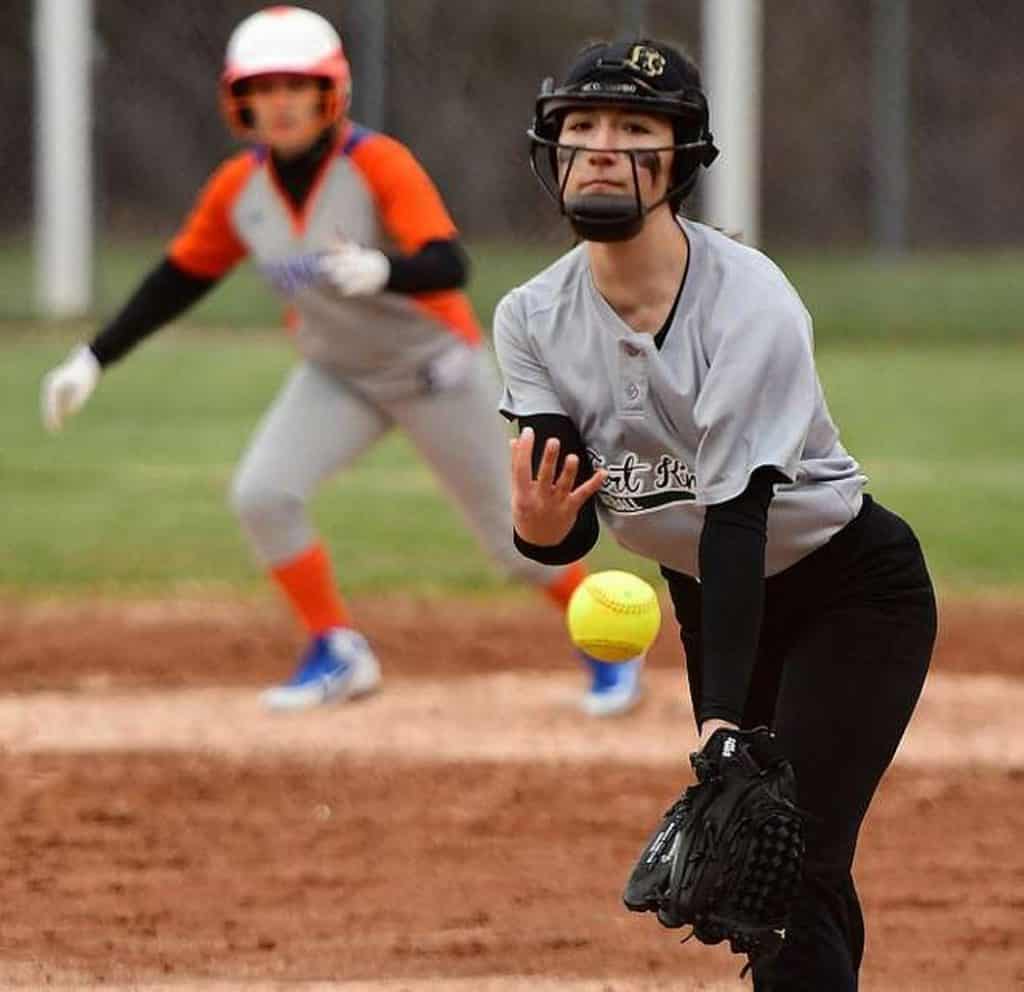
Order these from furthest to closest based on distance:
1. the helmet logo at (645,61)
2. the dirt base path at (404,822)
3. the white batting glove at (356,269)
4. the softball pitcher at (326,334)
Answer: the softball pitcher at (326,334)
the white batting glove at (356,269)
the dirt base path at (404,822)
the helmet logo at (645,61)

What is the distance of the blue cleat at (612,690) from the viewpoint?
22.0ft

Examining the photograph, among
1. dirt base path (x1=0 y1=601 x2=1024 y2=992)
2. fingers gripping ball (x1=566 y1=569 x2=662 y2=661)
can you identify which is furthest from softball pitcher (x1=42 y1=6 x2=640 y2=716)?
fingers gripping ball (x1=566 y1=569 x2=662 y2=661)

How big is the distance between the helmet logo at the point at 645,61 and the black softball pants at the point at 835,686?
760 mm

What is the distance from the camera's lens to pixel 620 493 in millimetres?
3588

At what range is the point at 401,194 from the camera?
6516mm

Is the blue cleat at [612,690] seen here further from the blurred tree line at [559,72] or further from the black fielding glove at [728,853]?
the blurred tree line at [559,72]

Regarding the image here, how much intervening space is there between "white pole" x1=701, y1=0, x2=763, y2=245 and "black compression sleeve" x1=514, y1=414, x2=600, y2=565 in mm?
13719

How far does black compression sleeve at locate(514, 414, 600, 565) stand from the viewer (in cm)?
352

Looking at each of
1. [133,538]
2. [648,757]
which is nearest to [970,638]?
[648,757]

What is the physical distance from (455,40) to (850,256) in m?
3.58

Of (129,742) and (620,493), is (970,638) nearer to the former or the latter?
(129,742)

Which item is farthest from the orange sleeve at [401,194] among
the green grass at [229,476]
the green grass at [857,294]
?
the green grass at [857,294]

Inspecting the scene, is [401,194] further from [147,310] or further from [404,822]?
[404,822]

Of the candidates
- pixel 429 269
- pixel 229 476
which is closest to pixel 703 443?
pixel 429 269
